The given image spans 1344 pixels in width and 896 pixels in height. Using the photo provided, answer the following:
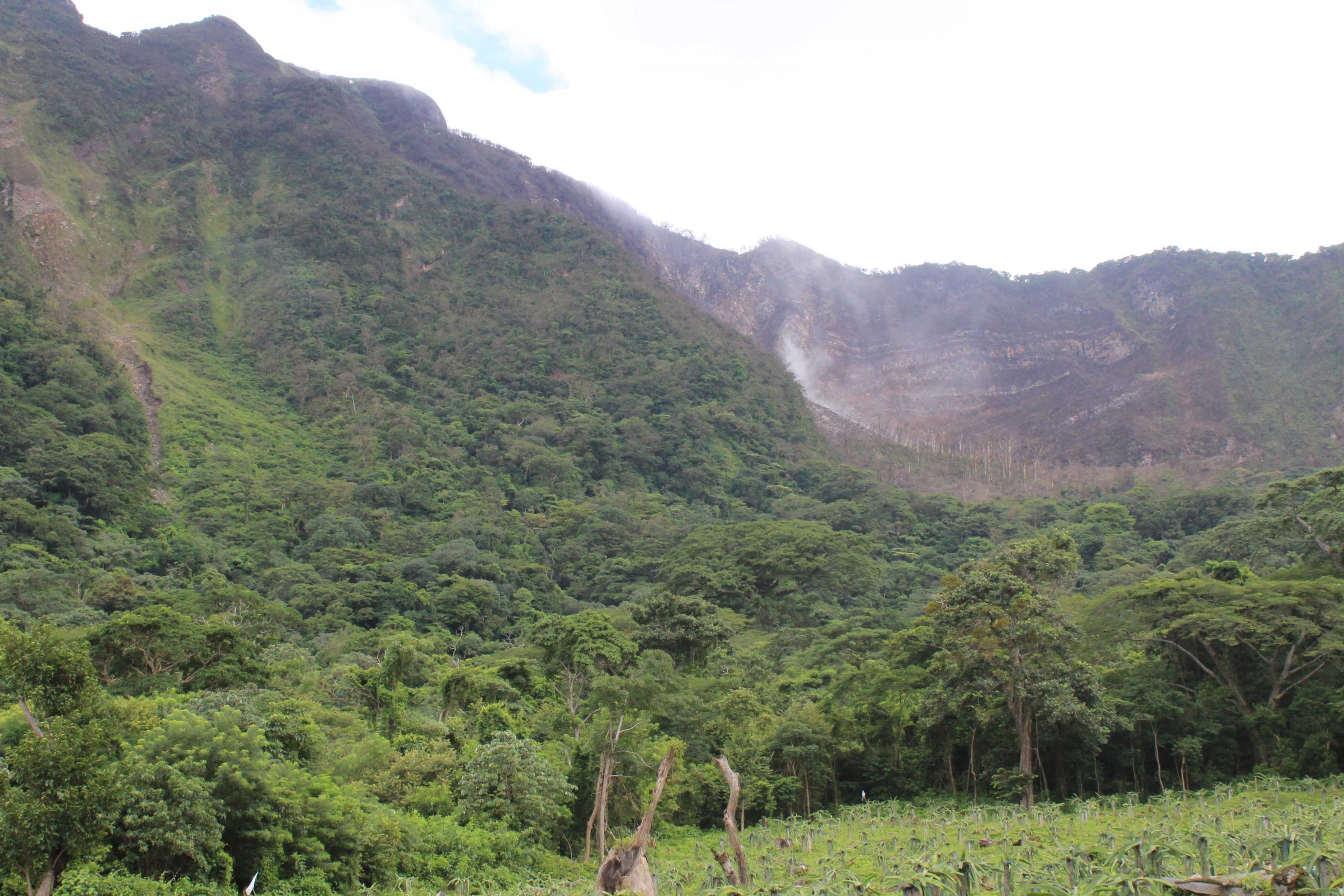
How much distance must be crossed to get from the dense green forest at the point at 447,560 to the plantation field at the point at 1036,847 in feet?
6.71

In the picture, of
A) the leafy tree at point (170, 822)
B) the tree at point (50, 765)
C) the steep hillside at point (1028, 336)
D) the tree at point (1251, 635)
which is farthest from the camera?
the steep hillside at point (1028, 336)

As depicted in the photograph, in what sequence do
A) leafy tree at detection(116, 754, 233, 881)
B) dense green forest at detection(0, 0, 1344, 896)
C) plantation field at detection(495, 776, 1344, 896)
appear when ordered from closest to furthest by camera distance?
1. plantation field at detection(495, 776, 1344, 896)
2. leafy tree at detection(116, 754, 233, 881)
3. dense green forest at detection(0, 0, 1344, 896)

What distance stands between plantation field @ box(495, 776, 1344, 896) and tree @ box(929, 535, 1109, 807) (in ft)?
6.65

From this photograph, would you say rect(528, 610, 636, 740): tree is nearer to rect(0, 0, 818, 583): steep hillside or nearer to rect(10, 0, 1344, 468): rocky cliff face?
rect(0, 0, 818, 583): steep hillside

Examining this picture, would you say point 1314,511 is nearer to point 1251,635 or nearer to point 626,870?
point 1251,635

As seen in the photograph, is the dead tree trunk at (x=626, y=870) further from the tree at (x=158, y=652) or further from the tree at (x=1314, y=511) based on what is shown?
the tree at (x=1314, y=511)

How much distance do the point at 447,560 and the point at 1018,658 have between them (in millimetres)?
38562

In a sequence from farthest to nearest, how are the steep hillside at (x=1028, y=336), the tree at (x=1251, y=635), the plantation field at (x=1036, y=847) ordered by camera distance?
1. the steep hillside at (x=1028, y=336)
2. the tree at (x=1251, y=635)
3. the plantation field at (x=1036, y=847)

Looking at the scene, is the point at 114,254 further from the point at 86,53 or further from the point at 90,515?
the point at 90,515

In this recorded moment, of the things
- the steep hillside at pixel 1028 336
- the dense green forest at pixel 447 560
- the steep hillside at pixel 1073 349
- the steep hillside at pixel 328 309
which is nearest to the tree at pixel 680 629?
the dense green forest at pixel 447 560

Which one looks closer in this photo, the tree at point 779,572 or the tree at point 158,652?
the tree at point 158,652

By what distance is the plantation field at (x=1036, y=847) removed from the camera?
7.48m

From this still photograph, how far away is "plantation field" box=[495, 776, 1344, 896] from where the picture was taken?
24.6ft

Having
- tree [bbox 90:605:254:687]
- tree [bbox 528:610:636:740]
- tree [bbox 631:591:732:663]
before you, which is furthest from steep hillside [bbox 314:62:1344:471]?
tree [bbox 90:605:254:687]
